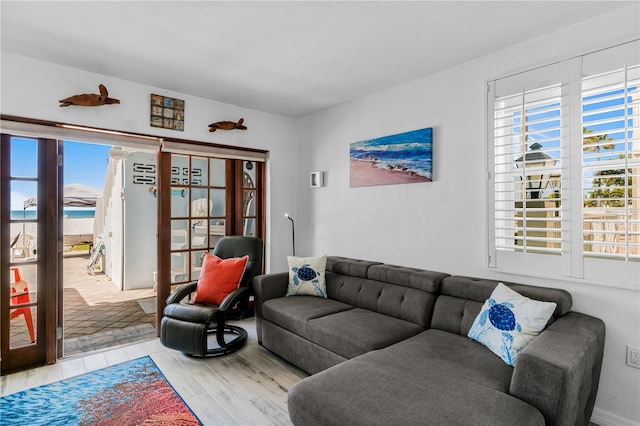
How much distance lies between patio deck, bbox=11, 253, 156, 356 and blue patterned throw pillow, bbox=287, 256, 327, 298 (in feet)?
5.36

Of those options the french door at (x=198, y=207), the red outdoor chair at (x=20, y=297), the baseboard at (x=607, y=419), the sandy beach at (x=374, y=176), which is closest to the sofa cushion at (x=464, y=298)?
the baseboard at (x=607, y=419)

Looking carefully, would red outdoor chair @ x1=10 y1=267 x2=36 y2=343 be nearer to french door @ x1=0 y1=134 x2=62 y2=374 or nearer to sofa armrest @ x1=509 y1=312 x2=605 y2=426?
french door @ x1=0 y1=134 x2=62 y2=374

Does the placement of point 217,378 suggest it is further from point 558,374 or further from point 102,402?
point 558,374

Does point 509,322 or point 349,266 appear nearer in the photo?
point 509,322

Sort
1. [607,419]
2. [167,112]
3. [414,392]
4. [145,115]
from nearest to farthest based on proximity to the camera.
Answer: [414,392] < [607,419] < [145,115] < [167,112]

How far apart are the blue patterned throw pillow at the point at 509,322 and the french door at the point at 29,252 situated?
11.2 feet

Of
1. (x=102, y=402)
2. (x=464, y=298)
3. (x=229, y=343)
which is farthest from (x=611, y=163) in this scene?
(x=102, y=402)

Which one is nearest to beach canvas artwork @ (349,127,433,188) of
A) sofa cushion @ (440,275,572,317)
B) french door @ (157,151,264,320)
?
sofa cushion @ (440,275,572,317)

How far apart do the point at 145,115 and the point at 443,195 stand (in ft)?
9.71

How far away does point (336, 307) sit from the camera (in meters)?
2.92

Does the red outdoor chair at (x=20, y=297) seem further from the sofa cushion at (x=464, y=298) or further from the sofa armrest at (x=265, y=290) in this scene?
the sofa cushion at (x=464, y=298)

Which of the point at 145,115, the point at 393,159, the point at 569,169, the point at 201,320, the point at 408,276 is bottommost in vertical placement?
the point at 201,320

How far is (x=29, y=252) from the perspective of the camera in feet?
9.22

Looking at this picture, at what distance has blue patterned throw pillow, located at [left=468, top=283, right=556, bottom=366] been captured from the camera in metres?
1.88
